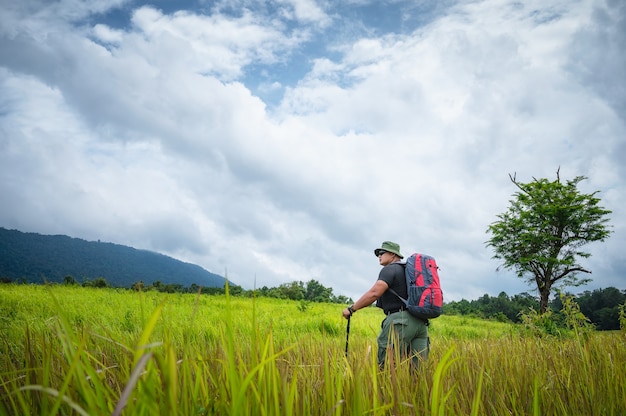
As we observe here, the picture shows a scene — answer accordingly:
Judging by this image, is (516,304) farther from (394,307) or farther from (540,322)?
(394,307)

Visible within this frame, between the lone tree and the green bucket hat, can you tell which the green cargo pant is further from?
the lone tree

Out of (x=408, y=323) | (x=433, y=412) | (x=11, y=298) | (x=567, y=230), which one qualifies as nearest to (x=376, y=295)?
(x=408, y=323)

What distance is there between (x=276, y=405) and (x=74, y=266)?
725ft

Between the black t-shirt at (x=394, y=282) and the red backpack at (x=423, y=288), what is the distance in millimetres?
185

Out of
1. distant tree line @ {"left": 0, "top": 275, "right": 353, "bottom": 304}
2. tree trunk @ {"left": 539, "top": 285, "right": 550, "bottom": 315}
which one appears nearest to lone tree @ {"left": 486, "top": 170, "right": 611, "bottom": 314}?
tree trunk @ {"left": 539, "top": 285, "right": 550, "bottom": 315}

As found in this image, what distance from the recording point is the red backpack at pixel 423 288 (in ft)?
16.2

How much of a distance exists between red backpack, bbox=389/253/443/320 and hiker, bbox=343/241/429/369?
6.6 inches

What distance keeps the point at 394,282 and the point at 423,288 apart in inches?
21.3

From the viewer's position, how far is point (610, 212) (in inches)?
1248

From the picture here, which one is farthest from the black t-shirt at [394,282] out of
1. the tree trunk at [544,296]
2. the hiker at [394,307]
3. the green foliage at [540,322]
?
the tree trunk at [544,296]

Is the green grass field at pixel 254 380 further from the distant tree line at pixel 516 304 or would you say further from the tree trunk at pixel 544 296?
the distant tree line at pixel 516 304

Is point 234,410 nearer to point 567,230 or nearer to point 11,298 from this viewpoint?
point 11,298

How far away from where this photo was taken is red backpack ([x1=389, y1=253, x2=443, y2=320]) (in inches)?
194

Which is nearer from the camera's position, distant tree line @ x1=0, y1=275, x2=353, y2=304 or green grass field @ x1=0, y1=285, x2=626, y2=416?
green grass field @ x1=0, y1=285, x2=626, y2=416
